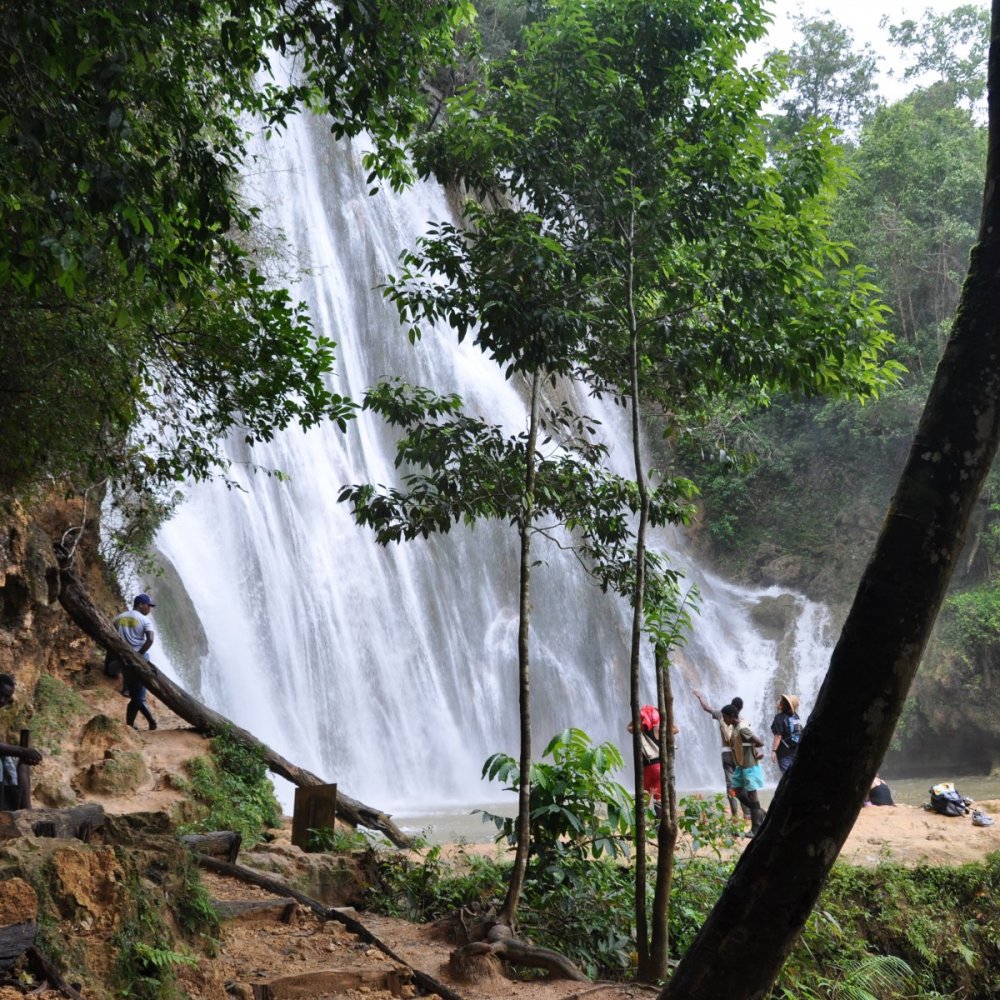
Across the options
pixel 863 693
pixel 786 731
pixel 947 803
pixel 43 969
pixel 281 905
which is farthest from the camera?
pixel 947 803

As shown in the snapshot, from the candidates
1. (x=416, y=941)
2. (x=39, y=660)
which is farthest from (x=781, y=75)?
(x=39, y=660)

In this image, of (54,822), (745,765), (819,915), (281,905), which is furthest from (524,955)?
(745,765)

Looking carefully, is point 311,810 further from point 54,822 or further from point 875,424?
point 875,424

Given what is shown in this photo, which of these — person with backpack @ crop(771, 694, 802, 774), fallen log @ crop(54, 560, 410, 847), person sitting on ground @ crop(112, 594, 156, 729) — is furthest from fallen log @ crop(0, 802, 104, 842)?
person with backpack @ crop(771, 694, 802, 774)

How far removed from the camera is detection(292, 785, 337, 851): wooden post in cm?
839

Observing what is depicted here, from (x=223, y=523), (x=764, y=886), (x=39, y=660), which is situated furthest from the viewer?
(x=223, y=523)

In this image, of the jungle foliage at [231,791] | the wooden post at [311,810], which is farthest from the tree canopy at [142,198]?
the jungle foliage at [231,791]

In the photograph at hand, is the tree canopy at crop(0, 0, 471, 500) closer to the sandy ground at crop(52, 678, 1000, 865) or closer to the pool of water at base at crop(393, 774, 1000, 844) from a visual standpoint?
the sandy ground at crop(52, 678, 1000, 865)

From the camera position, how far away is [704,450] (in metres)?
7.05

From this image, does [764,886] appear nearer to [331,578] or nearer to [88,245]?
[88,245]

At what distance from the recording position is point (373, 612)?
56.9ft

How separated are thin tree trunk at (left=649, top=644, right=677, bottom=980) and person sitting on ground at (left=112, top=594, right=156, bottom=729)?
7268mm

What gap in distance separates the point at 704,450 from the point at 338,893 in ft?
13.8

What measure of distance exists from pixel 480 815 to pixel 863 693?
12890mm
